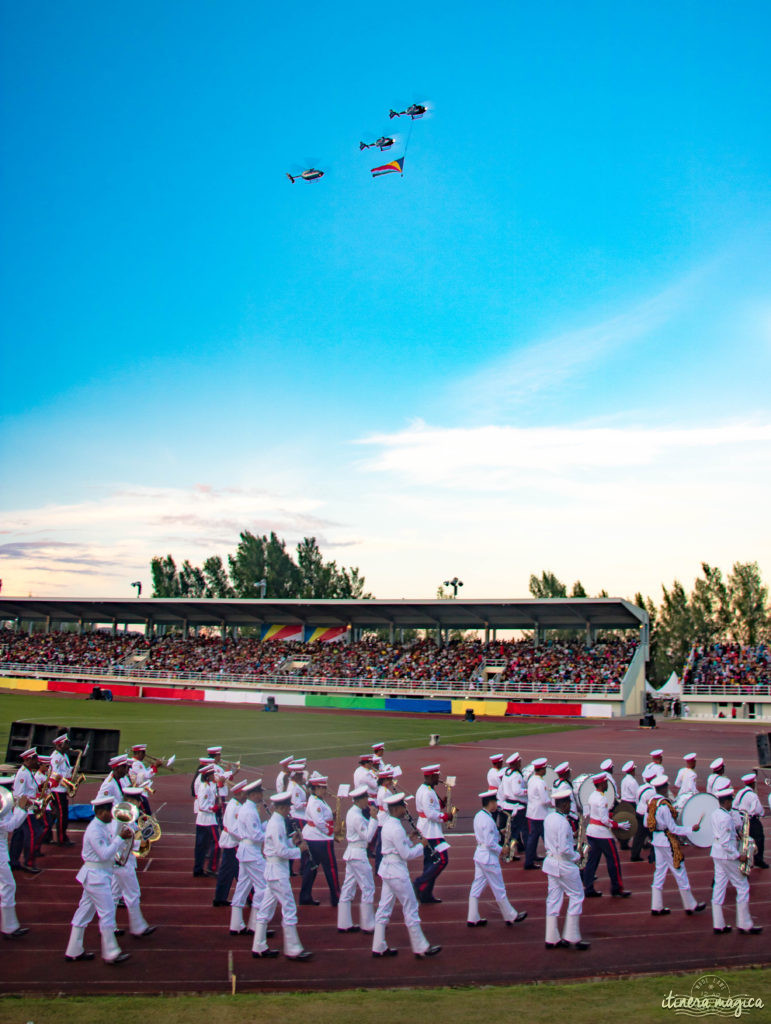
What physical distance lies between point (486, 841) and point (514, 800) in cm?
391

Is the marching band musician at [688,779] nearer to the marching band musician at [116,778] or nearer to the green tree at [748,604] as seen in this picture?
the marching band musician at [116,778]

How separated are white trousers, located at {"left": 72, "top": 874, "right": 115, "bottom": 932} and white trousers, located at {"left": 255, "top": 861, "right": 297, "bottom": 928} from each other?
5.34 ft

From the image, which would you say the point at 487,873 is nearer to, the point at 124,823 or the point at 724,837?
the point at 724,837

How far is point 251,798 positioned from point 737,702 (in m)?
47.1

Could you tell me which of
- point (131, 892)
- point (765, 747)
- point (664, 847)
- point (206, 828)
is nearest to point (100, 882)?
point (131, 892)

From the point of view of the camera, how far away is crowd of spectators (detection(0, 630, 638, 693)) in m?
56.1

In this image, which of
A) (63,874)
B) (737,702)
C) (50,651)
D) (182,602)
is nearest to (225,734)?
(63,874)

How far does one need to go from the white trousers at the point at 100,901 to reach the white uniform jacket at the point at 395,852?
9.87ft

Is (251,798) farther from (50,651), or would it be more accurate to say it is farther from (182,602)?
(50,651)

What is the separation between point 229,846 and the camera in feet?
36.2

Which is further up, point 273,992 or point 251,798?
point 251,798

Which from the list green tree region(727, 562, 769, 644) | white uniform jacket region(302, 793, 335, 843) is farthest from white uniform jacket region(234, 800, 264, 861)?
green tree region(727, 562, 769, 644)

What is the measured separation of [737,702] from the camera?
50.3m

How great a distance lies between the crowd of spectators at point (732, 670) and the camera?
5059 centimetres
